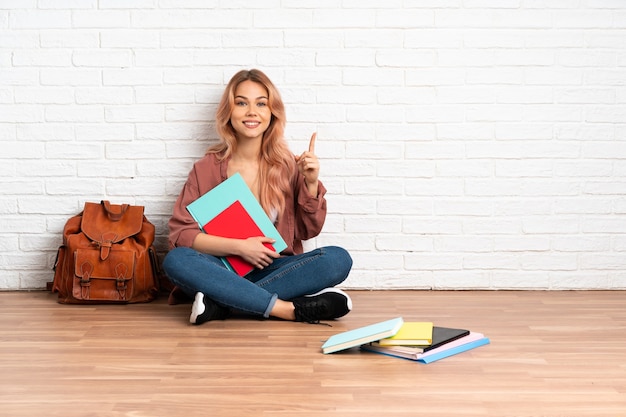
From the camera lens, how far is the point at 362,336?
244 cm

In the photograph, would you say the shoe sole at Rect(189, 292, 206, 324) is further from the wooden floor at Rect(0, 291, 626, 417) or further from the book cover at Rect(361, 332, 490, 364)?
the book cover at Rect(361, 332, 490, 364)

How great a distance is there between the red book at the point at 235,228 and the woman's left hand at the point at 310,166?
0.26 m

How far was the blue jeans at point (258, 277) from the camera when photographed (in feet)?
9.46

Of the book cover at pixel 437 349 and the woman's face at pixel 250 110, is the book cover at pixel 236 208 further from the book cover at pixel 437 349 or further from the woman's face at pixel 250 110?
the book cover at pixel 437 349

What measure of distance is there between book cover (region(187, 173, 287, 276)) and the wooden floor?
0.34 metres

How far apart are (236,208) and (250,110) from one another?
0.40 metres

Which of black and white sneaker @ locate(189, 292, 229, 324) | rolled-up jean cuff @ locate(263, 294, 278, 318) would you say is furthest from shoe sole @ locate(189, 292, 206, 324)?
rolled-up jean cuff @ locate(263, 294, 278, 318)

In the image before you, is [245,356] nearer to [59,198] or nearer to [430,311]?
[430,311]

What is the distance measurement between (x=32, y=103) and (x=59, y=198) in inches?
16.4

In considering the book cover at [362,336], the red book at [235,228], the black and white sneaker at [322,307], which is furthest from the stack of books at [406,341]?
the red book at [235,228]

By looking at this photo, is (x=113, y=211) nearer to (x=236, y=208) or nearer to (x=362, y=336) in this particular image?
(x=236, y=208)

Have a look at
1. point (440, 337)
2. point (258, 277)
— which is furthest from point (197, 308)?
point (440, 337)

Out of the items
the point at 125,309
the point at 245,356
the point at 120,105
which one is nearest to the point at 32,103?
the point at 120,105

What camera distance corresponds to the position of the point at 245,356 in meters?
2.44
